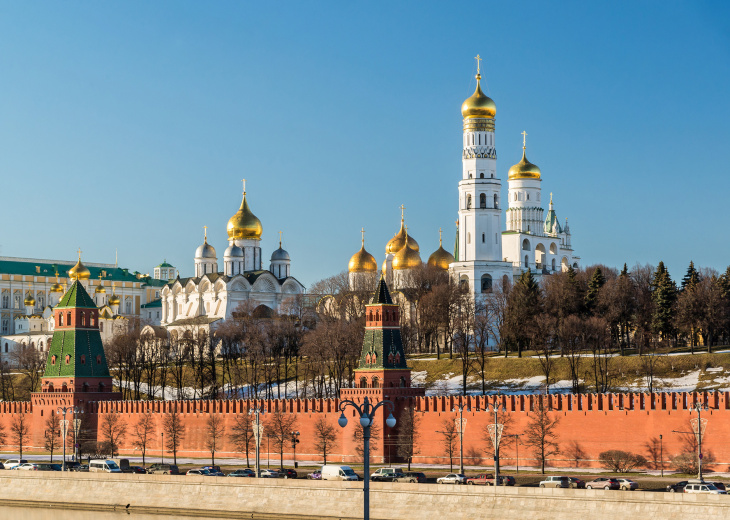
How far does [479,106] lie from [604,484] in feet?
144

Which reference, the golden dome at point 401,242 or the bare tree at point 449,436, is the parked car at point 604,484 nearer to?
the bare tree at point 449,436

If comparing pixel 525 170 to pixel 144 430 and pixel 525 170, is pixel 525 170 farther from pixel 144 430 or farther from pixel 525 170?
pixel 144 430

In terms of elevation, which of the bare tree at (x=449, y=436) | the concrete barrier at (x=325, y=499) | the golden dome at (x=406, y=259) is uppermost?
the golden dome at (x=406, y=259)

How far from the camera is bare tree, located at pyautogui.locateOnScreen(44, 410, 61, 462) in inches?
2207

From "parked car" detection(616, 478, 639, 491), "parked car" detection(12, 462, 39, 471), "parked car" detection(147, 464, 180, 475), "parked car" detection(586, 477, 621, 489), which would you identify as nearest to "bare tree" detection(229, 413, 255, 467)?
"parked car" detection(147, 464, 180, 475)

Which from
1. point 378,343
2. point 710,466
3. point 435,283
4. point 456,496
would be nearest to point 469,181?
point 435,283

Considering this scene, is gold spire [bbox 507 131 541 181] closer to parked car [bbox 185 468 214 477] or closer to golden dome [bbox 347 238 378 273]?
golden dome [bbox 347 238 378 273]

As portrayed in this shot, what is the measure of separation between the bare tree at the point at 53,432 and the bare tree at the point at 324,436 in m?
12.8

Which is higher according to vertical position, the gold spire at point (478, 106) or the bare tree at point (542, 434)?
the gold spire at point (478, 106)

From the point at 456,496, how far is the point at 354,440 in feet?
43.4

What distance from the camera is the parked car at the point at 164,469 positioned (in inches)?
1736

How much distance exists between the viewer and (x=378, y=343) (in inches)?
1950

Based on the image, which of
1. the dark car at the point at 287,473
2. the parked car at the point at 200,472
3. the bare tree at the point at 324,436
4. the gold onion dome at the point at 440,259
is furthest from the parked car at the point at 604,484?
the gold onion dome at the point at 440,259

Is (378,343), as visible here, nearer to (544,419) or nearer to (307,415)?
(307,415)
